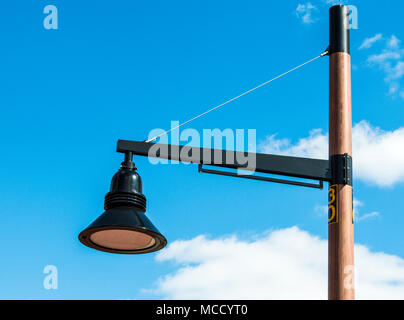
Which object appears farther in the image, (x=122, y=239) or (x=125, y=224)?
(x=122, y=239)

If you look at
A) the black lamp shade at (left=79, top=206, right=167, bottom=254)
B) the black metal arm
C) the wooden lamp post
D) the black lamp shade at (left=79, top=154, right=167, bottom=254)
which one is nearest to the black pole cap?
the wooden lamp post

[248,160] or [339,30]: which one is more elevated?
[339,30]

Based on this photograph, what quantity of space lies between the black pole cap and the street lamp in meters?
0.01

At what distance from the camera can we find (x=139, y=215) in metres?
4.95

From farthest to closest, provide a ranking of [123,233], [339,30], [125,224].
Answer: [339,30] → [123,233] → [125,224]

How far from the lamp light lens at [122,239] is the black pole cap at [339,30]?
222 cm

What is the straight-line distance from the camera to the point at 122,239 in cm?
498

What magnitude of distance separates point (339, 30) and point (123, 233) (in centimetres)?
248

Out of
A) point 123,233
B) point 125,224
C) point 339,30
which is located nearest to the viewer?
point 125,224

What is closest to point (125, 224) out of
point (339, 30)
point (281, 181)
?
point (281, 181)

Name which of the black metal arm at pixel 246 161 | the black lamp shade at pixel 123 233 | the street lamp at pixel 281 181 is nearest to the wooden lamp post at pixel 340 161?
the street lamp at pixel 281 181

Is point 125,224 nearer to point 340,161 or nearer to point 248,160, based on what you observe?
point 248,160
